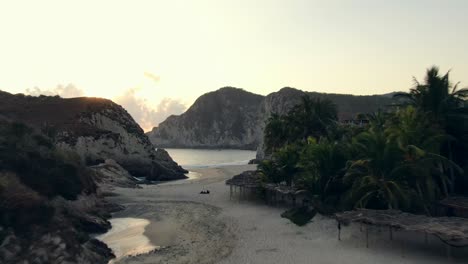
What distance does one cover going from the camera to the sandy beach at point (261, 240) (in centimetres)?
2245

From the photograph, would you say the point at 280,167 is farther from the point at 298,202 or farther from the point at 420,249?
the point at 420,249

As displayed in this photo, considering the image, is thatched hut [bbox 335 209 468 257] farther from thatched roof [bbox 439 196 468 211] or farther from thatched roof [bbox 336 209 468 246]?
thatched roof [bbox 439 196 468 211]

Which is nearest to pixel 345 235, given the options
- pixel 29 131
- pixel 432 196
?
pixel 432 196

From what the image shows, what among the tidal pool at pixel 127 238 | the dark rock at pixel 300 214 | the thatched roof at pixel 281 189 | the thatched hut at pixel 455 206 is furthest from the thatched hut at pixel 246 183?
the thatched hut at pixel 455 206

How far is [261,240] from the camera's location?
89.1 feet

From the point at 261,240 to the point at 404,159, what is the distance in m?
11.4

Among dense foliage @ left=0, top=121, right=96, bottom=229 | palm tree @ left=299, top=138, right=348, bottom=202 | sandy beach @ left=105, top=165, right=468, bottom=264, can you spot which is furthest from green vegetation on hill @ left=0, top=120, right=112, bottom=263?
palm tree @ left=299, top=138, right=348, bottom=202

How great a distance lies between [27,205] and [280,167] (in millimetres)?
24548

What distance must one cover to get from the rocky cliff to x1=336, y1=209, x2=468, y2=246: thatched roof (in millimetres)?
55597

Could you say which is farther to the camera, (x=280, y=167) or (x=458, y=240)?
(x=280, y=167)

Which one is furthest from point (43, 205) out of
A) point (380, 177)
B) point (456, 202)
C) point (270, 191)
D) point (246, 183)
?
point (456, 202)

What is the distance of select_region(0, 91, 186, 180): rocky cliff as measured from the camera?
76250 mm

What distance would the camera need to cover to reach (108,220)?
3706 cm

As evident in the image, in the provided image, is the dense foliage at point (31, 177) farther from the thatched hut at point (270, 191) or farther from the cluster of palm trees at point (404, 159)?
the cluster of palm trees at point (404, 159)
